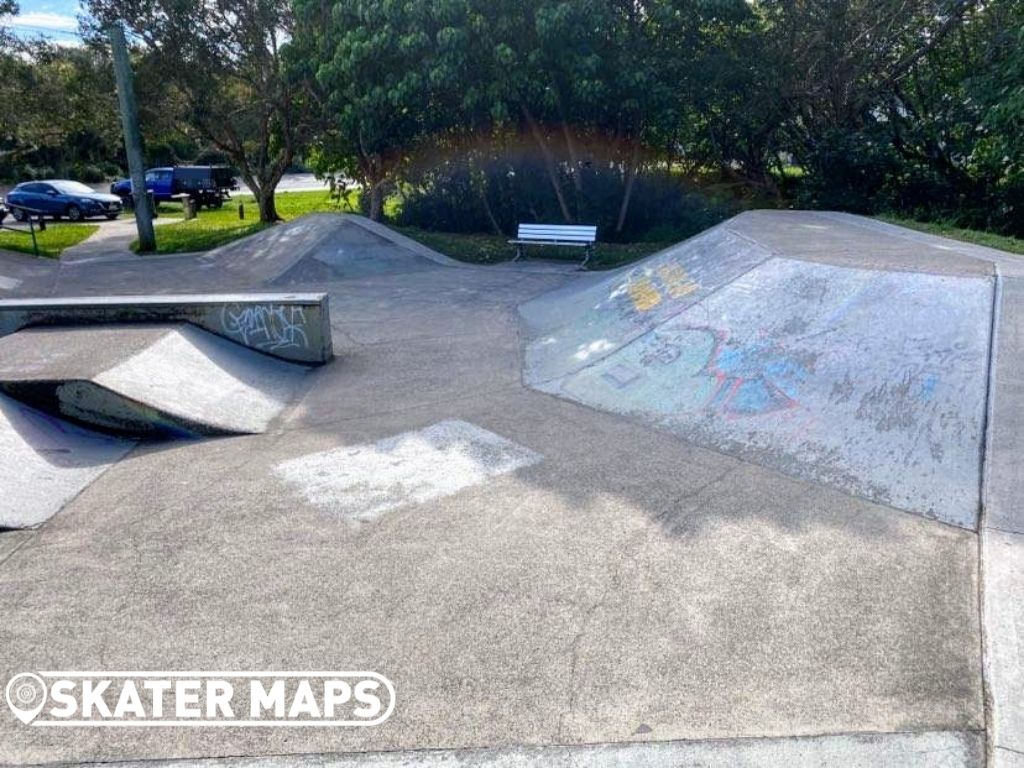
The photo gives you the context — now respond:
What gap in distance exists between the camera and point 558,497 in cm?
504

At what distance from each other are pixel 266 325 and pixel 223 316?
47 cm

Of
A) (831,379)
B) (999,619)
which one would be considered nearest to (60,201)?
(831,379)

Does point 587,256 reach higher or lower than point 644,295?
higher

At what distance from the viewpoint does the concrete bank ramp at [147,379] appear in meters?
6.31

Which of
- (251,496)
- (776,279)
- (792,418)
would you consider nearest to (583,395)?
(792,418)

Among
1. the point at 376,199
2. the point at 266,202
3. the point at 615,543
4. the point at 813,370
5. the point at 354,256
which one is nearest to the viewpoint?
the point at 615,543

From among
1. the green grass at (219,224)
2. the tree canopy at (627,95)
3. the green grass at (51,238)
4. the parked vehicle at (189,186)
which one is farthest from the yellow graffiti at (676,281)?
the parked vehicle at (189,186)

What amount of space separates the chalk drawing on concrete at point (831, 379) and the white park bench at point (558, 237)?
6.35 meters

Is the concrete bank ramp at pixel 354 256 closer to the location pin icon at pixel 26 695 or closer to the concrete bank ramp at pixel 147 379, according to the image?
the concrete bank ramp at pixel 147 379

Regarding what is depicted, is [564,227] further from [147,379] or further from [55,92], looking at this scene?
[55,92]

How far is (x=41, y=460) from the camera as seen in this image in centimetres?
563

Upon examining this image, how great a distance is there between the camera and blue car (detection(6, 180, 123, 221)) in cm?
2633

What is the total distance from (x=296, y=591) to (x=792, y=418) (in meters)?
3.88

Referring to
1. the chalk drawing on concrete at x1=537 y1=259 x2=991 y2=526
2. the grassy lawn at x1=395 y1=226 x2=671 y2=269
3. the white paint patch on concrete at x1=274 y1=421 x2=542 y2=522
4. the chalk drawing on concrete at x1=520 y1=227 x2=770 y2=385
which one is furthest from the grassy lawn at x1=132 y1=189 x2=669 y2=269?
the white paint patch on concrete at x1=274 y1=421 x2=542 y2=522
